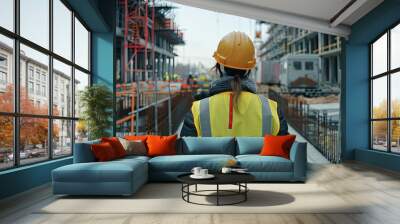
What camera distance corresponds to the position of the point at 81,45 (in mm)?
8031

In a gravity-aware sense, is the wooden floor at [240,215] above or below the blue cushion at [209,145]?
below

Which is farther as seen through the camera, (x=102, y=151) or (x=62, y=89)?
(x=62, y=89)

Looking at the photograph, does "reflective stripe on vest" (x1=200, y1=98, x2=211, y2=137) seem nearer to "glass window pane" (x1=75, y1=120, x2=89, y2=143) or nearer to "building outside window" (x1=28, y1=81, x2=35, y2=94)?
"building outside window" (x1=28, y1=81, x2=35, y2=94)

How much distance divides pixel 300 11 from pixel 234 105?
3553 mm

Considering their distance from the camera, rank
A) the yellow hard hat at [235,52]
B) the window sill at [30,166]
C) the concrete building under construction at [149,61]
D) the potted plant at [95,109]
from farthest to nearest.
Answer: the concrete building under construction at [149,61] < the potted plant at [95,109] < the yellow hard hat at [235,52] < the window sill at [30,166]

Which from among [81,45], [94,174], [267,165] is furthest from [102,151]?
[81,45]

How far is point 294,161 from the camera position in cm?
565

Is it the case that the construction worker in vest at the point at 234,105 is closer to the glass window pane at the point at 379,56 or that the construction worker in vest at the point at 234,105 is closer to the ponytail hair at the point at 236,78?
the ponytail hair at the point at 236,78

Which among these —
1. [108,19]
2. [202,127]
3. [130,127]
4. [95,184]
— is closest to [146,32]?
[130,127]

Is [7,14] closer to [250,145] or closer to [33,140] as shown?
[33,140]

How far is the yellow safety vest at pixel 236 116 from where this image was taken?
19.0 feet

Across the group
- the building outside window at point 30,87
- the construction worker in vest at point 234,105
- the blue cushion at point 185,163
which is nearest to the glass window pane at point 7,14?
the building outside window at point 30,87

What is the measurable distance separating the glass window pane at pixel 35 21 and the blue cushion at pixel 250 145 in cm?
319

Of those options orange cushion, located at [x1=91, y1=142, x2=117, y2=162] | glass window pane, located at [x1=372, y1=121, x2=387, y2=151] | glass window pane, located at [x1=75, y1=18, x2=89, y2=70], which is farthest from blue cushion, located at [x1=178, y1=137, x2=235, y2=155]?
glass window pane, located at [x1=372, y1=121, x2=387, y2=151]
